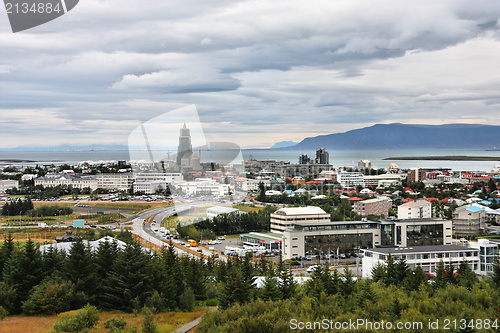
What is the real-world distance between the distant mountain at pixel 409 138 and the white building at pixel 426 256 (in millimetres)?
154016

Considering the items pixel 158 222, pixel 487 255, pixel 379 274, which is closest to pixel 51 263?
pixel 379 274

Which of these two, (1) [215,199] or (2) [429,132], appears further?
(2) [429,132]

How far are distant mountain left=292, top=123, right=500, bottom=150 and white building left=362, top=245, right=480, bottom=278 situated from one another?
154 metres

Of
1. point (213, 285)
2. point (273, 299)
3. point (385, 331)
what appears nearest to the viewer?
point (385, 331)

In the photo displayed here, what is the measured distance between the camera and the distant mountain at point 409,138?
162m

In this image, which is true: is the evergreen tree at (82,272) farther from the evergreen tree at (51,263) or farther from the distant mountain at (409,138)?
the distant mountain at (409,138)

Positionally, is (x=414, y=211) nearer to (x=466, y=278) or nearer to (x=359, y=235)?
(x=359, y=235)

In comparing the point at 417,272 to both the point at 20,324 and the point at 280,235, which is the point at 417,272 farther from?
the point at 280,235

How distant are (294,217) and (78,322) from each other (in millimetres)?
11914

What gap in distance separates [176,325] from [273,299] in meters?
1.64

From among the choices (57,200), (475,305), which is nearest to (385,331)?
(475,305)

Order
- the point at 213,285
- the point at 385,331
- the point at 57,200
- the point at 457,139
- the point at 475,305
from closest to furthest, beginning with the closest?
the point at 385,331 → the point at 475,305 → the point at 213,285 → the point at 57,200 → the point at 457,139

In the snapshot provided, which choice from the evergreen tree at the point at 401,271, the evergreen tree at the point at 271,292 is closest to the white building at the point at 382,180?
the evergreen tree at the point at 401,271

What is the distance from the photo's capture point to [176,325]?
6051 mm
